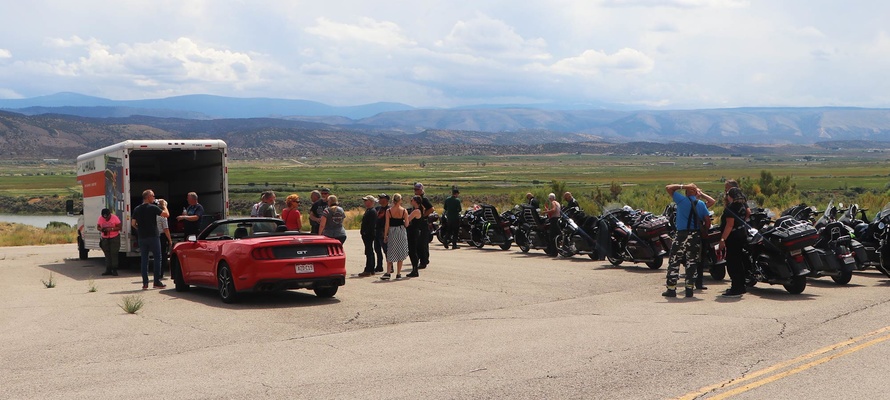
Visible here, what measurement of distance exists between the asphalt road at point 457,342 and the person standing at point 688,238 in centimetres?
40

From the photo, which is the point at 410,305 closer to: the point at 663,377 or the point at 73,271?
the point at 663,377

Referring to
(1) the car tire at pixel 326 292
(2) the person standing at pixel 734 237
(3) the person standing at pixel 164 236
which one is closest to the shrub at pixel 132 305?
(1) the car tire at pixel 326 292

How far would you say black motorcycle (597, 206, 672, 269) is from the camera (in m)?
19.1

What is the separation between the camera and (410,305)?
1407 cm

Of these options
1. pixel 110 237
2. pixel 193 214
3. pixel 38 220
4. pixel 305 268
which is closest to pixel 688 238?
pixel 305 268

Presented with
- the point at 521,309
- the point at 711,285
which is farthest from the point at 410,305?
Answer: the point at 711,285

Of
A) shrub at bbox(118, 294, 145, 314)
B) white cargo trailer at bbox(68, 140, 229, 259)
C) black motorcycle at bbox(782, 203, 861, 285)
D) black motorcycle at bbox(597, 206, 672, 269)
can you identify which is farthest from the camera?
white cargo trailer at bbox(68, 140, 229, 259)

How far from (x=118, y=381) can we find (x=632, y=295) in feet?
27.8

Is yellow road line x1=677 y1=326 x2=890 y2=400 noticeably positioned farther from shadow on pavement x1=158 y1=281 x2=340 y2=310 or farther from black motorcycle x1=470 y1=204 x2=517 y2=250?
black motorcycle x1=470 y1=204 x2=517 y2=250

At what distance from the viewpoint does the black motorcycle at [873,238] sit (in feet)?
53.4

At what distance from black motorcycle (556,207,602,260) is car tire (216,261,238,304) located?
866 centimetres

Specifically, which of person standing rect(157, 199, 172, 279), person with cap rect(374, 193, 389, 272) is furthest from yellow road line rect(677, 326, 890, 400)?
person standing rect(157, 199, 172, 279)

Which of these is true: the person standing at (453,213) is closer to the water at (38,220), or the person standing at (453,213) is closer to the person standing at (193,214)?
the person standing at (193,214)

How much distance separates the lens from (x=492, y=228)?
25891 mm
